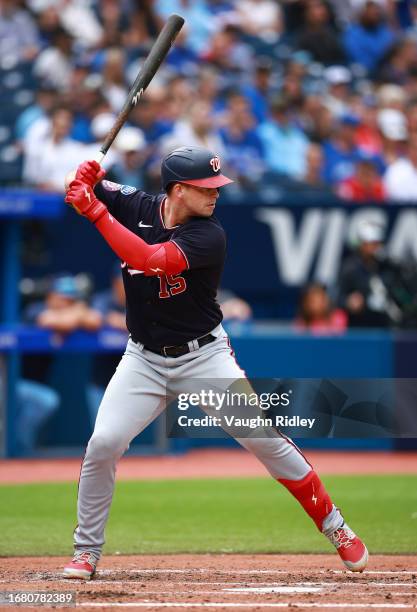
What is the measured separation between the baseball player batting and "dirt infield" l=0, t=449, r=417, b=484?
4.19m

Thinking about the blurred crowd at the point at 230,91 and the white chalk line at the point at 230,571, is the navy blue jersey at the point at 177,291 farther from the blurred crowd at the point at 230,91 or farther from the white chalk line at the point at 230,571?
the blurred crowd at the point at 230,91

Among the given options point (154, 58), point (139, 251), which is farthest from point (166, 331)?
point (154, 58)

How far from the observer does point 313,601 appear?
4.68 metres

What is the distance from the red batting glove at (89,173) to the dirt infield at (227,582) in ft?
5.65

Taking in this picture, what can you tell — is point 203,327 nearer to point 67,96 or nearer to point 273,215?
point 273,215

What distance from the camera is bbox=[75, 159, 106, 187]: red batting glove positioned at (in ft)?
16.4

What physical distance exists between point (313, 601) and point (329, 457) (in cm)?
589

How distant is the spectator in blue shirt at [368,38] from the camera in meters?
16.1

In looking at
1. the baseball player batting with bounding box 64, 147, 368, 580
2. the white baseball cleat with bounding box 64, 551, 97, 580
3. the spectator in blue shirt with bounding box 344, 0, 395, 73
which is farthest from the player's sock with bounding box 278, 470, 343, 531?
the spectator in blue shirt with bounding box 344, 0, 395, 73

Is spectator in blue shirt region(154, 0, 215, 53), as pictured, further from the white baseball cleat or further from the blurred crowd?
the white baseball cleat

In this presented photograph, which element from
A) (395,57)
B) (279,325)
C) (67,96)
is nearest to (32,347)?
(279,325)

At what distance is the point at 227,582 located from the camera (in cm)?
525

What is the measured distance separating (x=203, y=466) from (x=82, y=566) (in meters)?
4.99

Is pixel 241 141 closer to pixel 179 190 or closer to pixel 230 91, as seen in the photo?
pixel 230 91
